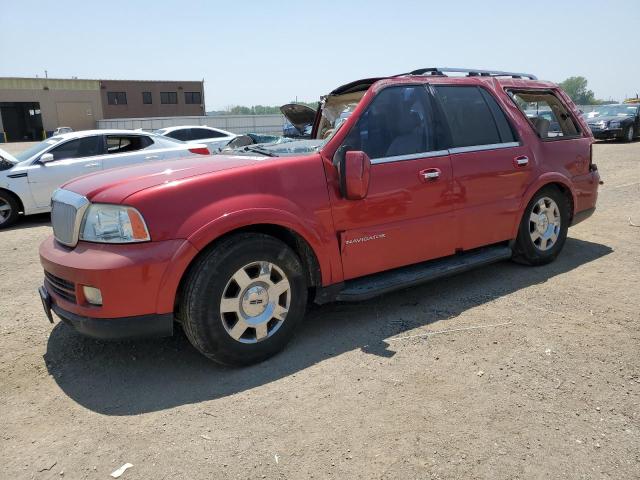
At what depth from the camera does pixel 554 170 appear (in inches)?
201

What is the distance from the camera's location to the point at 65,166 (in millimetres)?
8727

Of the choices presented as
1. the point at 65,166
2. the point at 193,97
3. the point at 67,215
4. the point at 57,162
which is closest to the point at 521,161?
the point at 67,215

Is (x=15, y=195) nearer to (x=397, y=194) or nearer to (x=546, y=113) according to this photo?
(x=397, y=194)

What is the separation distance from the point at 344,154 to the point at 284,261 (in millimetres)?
866

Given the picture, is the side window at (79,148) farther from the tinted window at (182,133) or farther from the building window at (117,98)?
the building window at (117,98)

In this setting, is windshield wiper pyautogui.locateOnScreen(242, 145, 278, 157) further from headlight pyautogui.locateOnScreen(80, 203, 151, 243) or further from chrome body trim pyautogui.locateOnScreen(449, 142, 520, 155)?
chrome body trim pyautogui.locateOnScreen(449, 142, 520, 155)

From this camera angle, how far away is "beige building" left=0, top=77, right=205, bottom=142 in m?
52.5

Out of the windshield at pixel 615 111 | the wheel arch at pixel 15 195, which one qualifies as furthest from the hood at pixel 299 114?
the windshield at pixel 615 111

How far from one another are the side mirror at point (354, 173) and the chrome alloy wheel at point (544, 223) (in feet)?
7.51

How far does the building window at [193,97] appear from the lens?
2589 inches

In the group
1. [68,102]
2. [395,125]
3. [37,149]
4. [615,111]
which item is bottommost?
[37,149]

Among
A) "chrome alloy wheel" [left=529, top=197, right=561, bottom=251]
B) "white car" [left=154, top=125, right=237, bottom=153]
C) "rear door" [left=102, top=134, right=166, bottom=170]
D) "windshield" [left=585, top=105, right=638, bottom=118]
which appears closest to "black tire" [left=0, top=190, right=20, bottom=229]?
"rear door" [left=102, top=134, right=166, bottom=170]

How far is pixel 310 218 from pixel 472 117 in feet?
6.69

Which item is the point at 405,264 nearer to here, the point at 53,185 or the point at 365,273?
the point at 365,273
